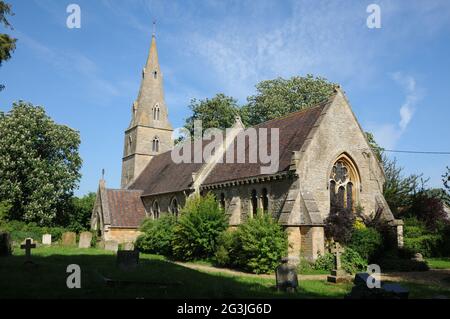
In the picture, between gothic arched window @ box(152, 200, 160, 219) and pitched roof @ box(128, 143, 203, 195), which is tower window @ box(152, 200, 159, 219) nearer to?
gothic arched window @ box(152, 200, 160, 219)

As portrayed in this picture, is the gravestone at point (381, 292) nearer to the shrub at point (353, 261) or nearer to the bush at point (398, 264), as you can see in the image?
the shrub at point (353, 261)

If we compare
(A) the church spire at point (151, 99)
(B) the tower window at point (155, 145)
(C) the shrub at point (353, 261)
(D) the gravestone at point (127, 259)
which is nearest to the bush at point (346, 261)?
(C) the shrub at point (353, 261)

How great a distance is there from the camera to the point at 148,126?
45719 mm

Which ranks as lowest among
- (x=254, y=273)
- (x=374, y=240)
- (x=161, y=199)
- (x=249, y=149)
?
(x=254, y=273)

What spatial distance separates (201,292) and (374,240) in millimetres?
12352

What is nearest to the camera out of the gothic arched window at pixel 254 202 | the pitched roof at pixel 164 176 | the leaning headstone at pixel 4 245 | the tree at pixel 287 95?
the leaning headstone at pixel 4 245

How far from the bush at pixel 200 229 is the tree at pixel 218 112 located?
30.3 metres

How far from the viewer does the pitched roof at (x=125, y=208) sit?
116 ft

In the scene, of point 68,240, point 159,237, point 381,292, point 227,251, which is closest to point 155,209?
point 68,240

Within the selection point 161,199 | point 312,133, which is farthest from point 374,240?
point 161,199

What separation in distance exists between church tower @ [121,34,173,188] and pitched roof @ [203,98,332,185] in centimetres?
1772

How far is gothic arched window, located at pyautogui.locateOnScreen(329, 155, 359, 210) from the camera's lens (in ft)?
75.2

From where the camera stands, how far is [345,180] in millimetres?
23578
